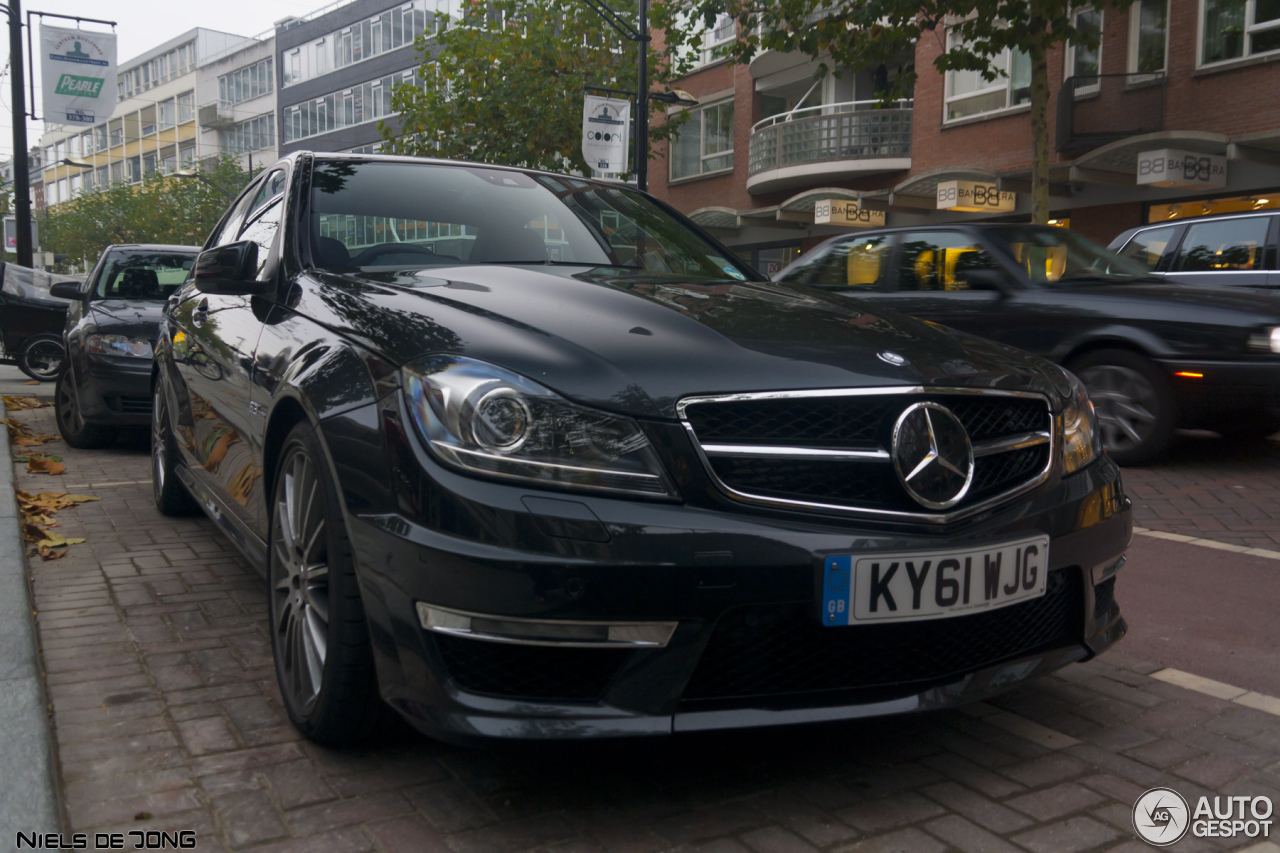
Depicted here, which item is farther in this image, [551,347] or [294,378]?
[294,378]

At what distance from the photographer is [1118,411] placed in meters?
7.34

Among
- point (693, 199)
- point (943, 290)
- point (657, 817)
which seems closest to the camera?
point (657, 817)

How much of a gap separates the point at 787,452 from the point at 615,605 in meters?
0.47

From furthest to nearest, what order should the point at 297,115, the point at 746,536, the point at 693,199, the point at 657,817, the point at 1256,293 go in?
the point at 297,115 → the point at 693,199 → the point at 1256,293 → the point at 657,817 → the point at 746,536

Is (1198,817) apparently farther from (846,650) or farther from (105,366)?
(105,366)

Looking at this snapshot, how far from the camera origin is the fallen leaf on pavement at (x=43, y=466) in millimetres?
7052

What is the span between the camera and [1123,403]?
7305 millimetres

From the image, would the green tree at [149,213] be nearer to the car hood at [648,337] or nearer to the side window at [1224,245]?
the side window at [1224,245]

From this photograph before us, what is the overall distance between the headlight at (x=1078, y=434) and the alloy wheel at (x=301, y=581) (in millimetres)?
1746

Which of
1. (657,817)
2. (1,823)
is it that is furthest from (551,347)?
(1,823)

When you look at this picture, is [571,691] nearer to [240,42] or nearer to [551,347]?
[551,347]

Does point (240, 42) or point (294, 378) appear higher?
point (240, 42)

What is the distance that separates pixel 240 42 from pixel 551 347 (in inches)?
3143

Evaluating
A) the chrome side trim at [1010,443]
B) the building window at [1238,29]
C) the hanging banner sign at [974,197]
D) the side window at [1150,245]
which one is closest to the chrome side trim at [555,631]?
the chrome side trim at [1010,443]
